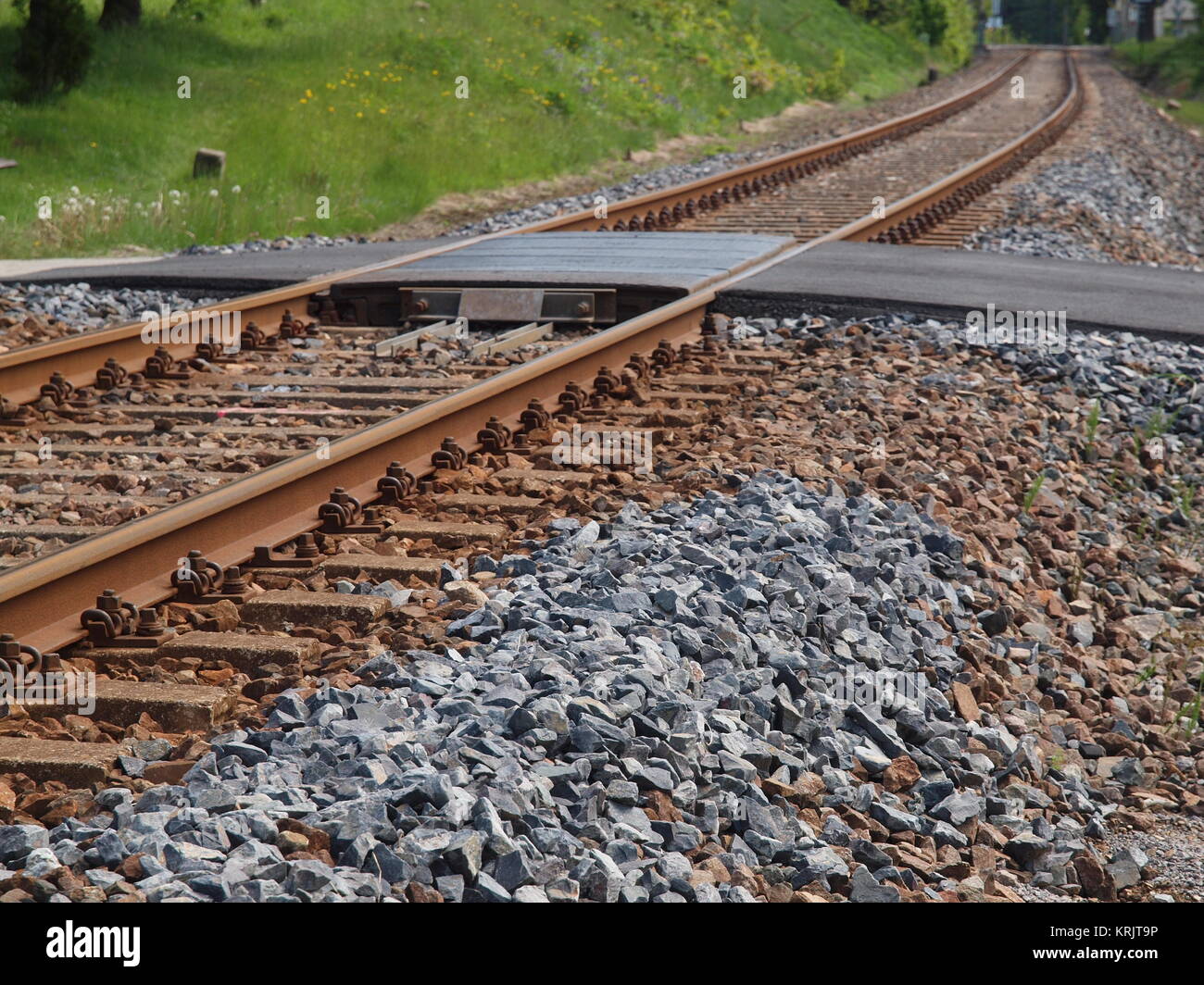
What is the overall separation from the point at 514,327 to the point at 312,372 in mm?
1638

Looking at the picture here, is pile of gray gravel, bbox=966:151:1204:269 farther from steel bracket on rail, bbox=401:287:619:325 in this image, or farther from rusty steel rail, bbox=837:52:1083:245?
steel bracket on rail, bbox=401:287:619:325

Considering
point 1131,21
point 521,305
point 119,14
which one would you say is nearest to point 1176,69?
point 119,14

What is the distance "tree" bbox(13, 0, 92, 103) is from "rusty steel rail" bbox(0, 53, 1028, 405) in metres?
7.73

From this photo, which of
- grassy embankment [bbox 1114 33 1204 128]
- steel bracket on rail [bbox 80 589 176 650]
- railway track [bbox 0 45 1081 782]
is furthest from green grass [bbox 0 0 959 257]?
grassy embankment [bbox 1114 33 1204 128]

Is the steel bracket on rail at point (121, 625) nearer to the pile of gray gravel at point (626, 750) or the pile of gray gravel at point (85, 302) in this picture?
the pile of gray gravel at point (626, 750)

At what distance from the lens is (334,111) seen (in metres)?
18.8

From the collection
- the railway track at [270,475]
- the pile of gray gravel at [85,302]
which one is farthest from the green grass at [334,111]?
the railway track at [270,475]

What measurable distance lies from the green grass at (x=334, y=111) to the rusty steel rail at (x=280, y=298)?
3.14m

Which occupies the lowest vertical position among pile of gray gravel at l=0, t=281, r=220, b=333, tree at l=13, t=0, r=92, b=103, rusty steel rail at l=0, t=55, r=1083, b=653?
rusty steel rail at l=0, t=55, r=1083, b=653

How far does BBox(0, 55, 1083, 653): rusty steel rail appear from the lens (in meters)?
4.07

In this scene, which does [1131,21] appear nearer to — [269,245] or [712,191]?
[712,191]

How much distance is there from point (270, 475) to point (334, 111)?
14.8 meters
